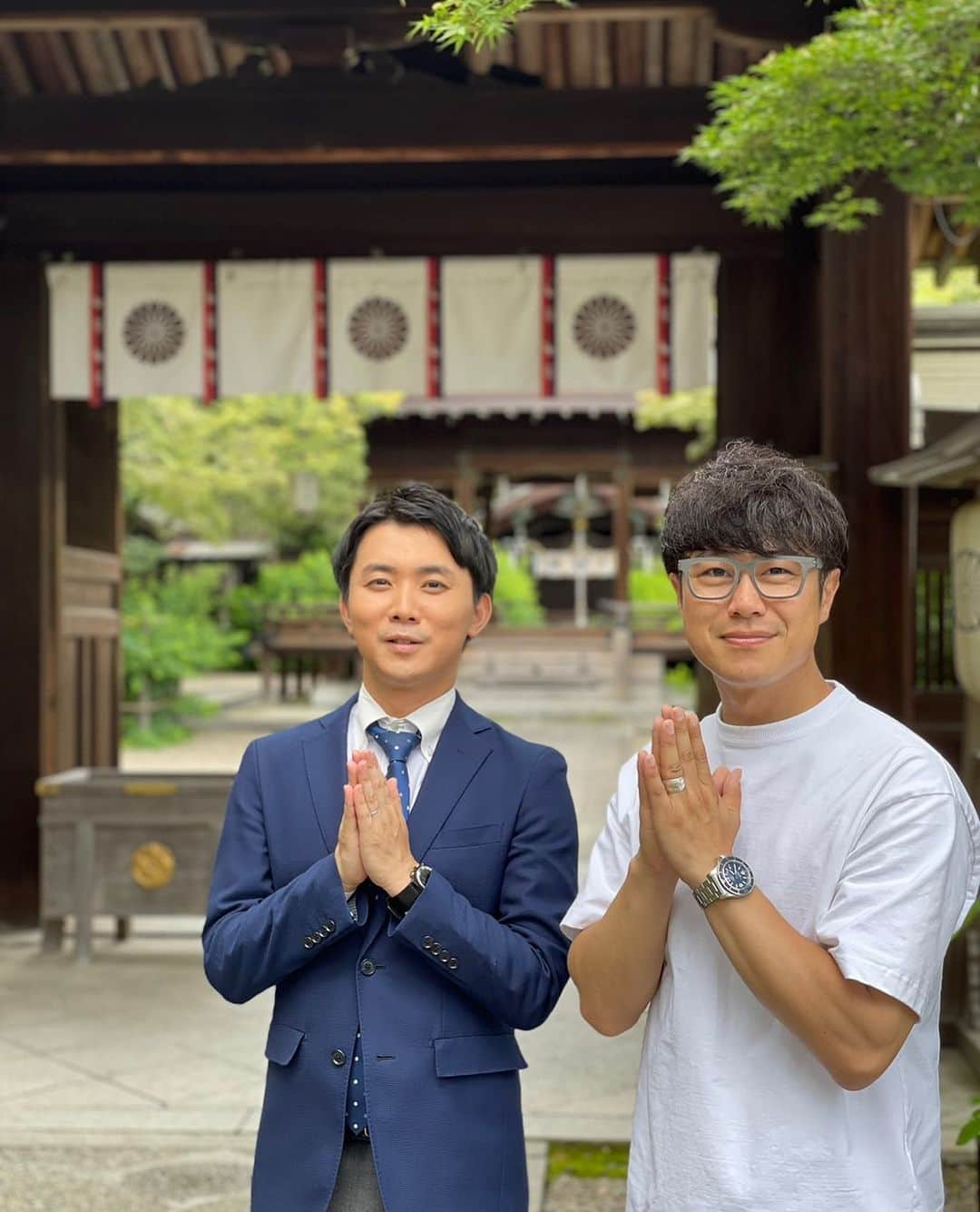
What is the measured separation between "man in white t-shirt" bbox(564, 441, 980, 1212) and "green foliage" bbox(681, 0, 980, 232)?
2.29 m

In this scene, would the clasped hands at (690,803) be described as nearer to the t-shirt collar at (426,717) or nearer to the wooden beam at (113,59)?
the t-shirt collar at (426,717)

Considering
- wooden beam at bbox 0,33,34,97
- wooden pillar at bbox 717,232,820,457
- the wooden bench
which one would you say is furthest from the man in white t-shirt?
the wooden bench

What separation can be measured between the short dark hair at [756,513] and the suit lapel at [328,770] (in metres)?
0.66

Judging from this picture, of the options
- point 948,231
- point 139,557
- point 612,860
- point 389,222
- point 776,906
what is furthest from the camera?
point 139,557

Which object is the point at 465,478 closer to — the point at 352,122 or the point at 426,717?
the point at 352,122

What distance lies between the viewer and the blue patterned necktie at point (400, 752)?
2.30 m

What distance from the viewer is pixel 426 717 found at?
2.33 m

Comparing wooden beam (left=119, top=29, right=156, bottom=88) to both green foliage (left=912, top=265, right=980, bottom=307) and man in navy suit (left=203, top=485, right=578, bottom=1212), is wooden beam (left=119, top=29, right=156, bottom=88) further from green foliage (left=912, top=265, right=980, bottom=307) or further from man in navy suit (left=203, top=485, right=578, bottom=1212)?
green foliage (left=912, top=265, right=980, bottom=307)

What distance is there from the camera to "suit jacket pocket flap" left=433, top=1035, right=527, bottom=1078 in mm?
2188

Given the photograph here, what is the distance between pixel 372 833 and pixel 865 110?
118 inches

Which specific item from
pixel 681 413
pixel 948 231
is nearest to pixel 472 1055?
pixel 948 231

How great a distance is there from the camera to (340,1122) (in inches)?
84.6

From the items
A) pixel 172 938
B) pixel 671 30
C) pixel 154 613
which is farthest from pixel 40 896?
A: pixel 154 613

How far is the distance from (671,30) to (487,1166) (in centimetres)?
521
